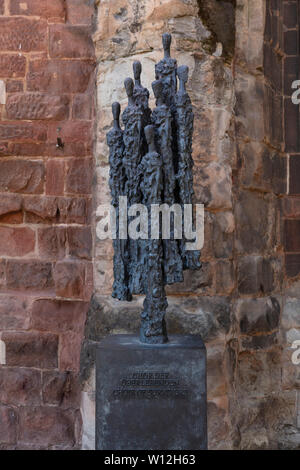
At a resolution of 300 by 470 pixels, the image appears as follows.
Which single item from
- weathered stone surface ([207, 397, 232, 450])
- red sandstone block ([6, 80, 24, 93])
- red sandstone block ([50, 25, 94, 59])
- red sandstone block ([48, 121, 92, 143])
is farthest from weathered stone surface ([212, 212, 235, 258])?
red sandstone block ([6, 80, 24, 93])

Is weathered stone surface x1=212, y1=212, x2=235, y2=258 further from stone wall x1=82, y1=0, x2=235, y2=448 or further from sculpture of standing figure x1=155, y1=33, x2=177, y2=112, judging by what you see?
sculpture of standing figure x1=155, y1=33, x2=177, y2=112

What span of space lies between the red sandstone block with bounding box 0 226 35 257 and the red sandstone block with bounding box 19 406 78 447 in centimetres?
100

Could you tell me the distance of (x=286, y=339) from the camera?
3154mm

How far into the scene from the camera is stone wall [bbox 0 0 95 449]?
3049 millimetres

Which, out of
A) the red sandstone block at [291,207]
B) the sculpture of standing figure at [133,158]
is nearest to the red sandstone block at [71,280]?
the sculpture of standing figure at [133,158]

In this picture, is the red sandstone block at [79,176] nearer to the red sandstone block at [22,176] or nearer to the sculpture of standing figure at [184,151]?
the red sandstone block at [22,176]

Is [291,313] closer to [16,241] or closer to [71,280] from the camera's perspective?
[71,280]

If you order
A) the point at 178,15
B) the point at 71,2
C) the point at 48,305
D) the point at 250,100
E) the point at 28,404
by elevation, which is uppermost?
the point at 71,2

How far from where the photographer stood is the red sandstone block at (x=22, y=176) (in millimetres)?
3094

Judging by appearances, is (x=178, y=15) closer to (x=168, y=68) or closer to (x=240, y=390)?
(x=168, y=68)

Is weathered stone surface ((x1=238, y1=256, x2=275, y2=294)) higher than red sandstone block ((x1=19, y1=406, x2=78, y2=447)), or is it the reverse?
weathered stone surface ((x1=238, y1=256, x2=275, y2=294))

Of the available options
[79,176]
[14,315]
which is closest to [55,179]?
[79,176]

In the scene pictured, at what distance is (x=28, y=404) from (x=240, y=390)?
1.34 m

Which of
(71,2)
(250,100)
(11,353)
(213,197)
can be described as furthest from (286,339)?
(71,2)
